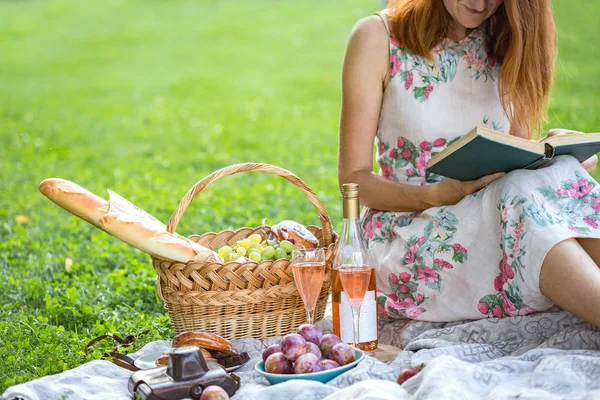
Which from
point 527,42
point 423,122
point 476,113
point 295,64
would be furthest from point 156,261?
point 295,64

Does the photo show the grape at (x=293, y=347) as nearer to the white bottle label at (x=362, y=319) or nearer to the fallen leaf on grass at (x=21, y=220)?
the white bottle label at (x=362, y=319)

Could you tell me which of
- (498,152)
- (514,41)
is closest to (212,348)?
(498,152)

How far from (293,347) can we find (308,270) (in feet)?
1.09

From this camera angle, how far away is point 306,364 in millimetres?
2537

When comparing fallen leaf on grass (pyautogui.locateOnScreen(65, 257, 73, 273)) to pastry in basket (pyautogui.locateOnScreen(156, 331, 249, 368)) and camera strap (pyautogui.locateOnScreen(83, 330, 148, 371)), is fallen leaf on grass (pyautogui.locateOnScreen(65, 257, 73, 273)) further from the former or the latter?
pastry in basket (pyautogui.locateOnScreen(156, 331, 249, 368))

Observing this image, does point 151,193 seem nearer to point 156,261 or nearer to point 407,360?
point 156,261

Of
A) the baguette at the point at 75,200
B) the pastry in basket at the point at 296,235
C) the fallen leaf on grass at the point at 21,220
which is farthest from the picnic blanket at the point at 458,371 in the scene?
the fallen leaf on grass at the point at 21,220

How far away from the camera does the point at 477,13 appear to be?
322cm

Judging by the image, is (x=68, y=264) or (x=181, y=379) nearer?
(x=181, y=379)

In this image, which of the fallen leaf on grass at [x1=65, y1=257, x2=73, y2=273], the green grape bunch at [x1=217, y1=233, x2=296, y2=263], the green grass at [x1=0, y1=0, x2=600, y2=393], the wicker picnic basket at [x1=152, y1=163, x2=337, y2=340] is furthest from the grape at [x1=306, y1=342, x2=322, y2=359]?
the fallen leaf on grass at [x1=65, y1=257, x2=73, y2=273]

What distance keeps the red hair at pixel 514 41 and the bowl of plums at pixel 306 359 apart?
1.29 m

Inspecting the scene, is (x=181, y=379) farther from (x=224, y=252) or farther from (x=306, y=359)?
(x=224, y=252)

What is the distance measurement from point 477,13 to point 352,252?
1107mm

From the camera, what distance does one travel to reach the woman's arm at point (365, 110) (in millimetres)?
3273
